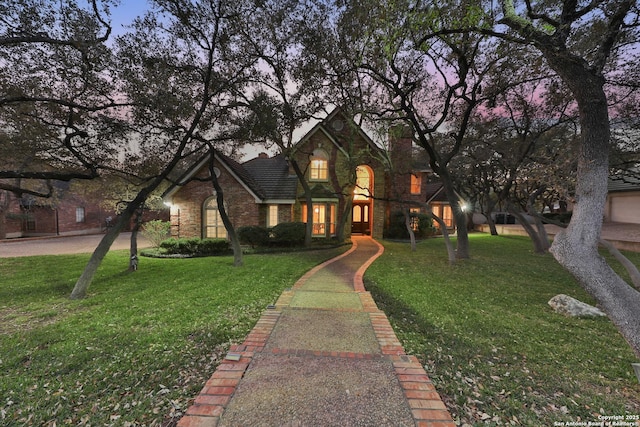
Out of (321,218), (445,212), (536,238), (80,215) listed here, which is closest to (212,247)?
(321,218)

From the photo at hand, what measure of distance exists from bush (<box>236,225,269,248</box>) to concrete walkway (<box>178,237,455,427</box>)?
9.18 m

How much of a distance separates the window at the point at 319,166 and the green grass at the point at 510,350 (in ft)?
35.8

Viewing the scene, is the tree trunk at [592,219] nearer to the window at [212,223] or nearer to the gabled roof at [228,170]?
the gabled roof at [228,170]

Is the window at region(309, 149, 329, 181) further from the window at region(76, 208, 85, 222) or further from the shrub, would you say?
the window at region(76, 208, 85, 222)

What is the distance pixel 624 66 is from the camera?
345 inches

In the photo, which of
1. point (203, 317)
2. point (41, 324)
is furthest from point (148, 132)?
point (203, 317)

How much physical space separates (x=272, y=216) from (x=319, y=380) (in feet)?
44.0

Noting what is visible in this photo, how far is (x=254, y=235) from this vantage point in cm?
1374

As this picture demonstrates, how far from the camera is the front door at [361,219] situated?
2012cm

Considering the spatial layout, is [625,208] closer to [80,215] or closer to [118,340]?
[118,340]

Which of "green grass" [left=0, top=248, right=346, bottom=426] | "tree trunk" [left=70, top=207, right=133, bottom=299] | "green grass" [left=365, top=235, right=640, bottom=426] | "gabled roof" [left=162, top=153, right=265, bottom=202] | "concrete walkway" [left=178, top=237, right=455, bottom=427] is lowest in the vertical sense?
"green grass" [left=365, top=235, right=640, bottom=426]

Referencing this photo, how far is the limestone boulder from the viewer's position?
5324 mm

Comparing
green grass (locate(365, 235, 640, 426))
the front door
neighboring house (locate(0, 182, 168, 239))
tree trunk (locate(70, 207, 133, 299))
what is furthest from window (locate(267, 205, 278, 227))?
neighboring house (locate(0, 182, 168, 239))

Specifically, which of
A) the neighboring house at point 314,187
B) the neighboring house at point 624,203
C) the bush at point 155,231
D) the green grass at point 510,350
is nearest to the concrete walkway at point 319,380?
the green grass at point 510,350
